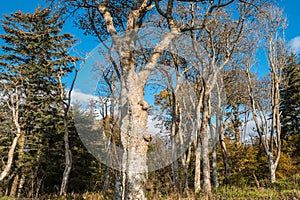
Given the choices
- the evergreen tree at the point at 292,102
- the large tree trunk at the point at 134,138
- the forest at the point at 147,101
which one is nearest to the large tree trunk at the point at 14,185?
the forest at the point at 147,101

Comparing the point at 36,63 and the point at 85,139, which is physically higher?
the point at 36,63

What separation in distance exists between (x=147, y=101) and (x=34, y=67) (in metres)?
11.6

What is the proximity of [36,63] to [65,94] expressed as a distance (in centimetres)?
271

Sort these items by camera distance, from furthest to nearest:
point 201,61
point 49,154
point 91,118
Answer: point 49,154 → point 201,61 → point 91,118

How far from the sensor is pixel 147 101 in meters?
5.26

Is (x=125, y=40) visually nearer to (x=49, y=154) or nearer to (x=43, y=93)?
(x=43, y=93)

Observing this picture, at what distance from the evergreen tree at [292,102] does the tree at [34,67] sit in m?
16.9

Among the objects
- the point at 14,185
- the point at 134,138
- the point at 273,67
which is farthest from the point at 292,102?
the point at 14,185

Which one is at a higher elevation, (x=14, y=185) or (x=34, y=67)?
(x=34, y=67)

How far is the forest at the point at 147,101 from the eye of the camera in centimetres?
536

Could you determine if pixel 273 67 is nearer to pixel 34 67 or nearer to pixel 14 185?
pixel 34 67

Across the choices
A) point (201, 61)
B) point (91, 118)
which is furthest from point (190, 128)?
point (91, 118)

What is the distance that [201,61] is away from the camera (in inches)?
384

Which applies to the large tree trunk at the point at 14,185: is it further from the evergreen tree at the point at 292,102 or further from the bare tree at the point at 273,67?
the evergreen tree at the point at 292,102
